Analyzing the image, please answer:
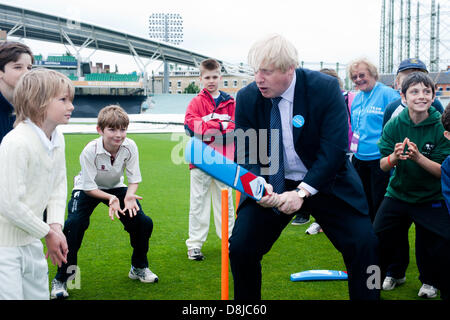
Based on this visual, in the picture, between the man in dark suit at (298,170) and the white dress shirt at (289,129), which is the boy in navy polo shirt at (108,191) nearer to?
the man in dark suit at (298,170)

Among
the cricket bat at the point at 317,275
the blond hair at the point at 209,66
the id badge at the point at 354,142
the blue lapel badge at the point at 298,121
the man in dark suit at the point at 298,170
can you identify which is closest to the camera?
the man in dark suit at the point at 298,170

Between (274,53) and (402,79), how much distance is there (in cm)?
223

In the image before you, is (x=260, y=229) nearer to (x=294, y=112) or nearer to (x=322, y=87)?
(x=294, y=112)

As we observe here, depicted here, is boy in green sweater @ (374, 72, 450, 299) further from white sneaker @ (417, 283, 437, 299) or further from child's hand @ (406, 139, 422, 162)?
white sneaker @ (417, 283, 437, 299)

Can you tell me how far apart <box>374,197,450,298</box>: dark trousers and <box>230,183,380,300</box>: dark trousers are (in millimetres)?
850

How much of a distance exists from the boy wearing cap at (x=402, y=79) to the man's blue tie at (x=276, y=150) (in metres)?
1.44

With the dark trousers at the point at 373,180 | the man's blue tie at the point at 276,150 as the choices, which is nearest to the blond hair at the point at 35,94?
the man's blue tie at the point at 276,150

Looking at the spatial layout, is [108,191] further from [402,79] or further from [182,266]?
[402,79]

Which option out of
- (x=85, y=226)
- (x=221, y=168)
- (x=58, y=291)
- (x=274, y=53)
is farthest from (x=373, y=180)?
(x=58, y=291)

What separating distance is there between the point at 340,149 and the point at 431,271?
171 centimetres

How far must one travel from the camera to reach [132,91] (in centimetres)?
5697

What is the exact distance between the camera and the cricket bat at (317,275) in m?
4.34

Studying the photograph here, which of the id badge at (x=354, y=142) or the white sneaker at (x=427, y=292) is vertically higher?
the id badge at (x=354, y=142)

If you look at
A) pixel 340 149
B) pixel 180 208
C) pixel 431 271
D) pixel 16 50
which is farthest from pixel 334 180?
pixel 180 208
